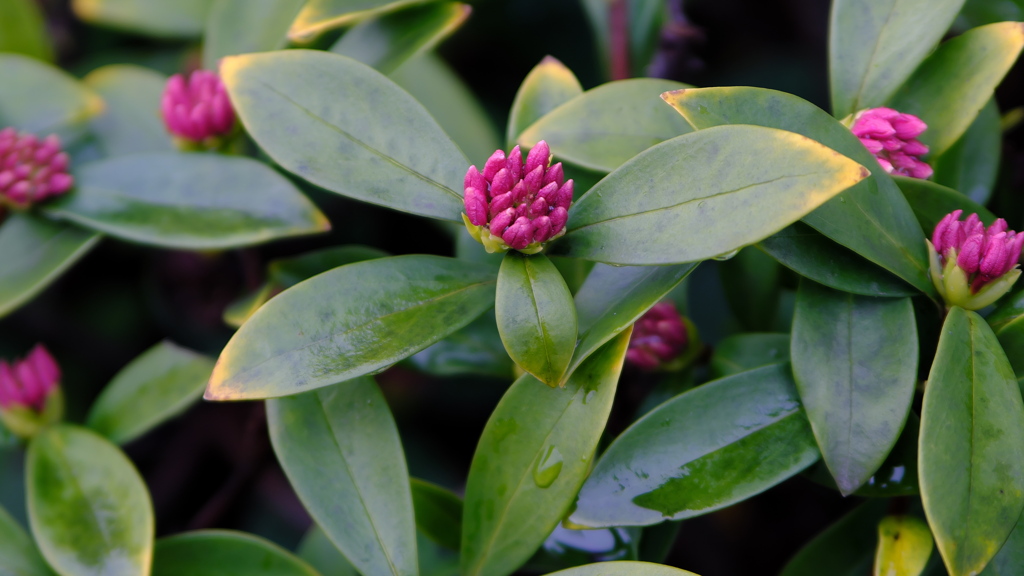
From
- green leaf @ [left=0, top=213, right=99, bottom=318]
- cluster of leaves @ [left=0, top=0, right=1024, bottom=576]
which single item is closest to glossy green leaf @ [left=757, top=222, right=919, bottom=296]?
cluster of leaves @ [left=0, top=0, right=1024, bottom=576]

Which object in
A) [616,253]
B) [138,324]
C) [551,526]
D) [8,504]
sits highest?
[616,253]

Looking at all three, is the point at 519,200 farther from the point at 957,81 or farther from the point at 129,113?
the point at 129,113

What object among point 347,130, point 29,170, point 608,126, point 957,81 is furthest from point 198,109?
point 957,81

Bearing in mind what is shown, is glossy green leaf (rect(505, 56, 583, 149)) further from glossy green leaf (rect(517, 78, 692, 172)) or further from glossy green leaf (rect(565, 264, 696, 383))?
glossy green leaf (rect(565, 264, 696, 383))

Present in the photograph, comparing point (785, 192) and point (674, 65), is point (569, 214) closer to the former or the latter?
point (785, 192)

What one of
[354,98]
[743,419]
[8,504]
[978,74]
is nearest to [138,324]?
[8,504]

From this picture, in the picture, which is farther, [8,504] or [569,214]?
A: [8,504]
